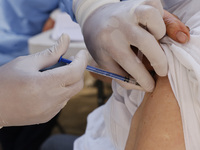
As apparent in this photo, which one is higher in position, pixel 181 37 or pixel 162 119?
pixel 181 37

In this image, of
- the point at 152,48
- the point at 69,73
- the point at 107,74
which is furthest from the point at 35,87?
the point at 152,48

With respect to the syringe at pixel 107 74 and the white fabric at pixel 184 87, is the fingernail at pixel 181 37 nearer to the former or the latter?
the white fabric at pixel 184 87

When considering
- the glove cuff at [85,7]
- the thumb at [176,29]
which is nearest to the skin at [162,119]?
the thumb at [176,29]

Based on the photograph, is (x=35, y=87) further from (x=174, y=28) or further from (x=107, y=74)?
(x=174, y=28)

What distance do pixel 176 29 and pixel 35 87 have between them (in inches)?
15.2

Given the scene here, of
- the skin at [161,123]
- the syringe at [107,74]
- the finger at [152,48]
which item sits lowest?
the skin at [161,123]

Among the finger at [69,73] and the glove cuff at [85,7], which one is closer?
the finger at [69,73]

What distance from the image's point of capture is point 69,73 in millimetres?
611

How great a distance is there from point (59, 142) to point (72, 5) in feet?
2.03

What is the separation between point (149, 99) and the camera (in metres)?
0.66

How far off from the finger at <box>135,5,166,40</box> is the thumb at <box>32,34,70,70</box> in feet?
0.69

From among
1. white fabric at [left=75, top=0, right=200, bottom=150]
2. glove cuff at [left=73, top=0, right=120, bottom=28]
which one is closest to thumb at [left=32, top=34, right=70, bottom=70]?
glove cuff at [left=73, top=0, right=120, bottom=28]

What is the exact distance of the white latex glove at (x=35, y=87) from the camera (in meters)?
0.59

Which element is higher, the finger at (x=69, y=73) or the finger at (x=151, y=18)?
the finger at (x=151, y=18)
